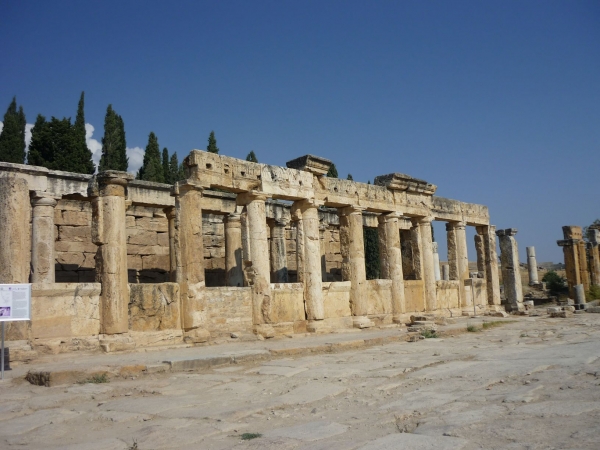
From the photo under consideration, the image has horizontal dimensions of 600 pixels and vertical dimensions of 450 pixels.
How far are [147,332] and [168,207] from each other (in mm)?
6148

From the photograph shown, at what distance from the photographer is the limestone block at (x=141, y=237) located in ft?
59.3

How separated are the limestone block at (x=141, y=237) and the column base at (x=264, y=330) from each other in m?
6.81

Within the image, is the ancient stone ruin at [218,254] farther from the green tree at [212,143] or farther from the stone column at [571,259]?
the green tree at [212,143]

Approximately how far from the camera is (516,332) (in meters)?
13.2

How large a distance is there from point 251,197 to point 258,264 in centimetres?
156

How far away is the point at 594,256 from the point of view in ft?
98.3

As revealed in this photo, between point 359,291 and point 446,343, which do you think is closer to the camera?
point 446,343

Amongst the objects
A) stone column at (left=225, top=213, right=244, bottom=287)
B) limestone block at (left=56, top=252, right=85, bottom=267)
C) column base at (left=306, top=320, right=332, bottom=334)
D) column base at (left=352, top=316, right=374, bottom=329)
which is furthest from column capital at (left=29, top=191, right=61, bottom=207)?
column base at (left=352, top=316, right=374, bottom=329)

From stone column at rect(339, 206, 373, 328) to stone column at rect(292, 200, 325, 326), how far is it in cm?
125

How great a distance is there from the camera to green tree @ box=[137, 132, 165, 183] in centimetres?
3198

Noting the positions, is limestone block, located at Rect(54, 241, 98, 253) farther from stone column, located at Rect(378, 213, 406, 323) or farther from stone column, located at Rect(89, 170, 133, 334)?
stone column, located at Rect(378, 213, 406, 323)

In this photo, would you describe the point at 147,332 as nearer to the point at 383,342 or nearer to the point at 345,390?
the point at 383,342

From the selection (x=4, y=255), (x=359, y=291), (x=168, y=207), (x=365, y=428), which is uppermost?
(x=168, y=207)

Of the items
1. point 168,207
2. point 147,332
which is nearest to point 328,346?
point 147,332
